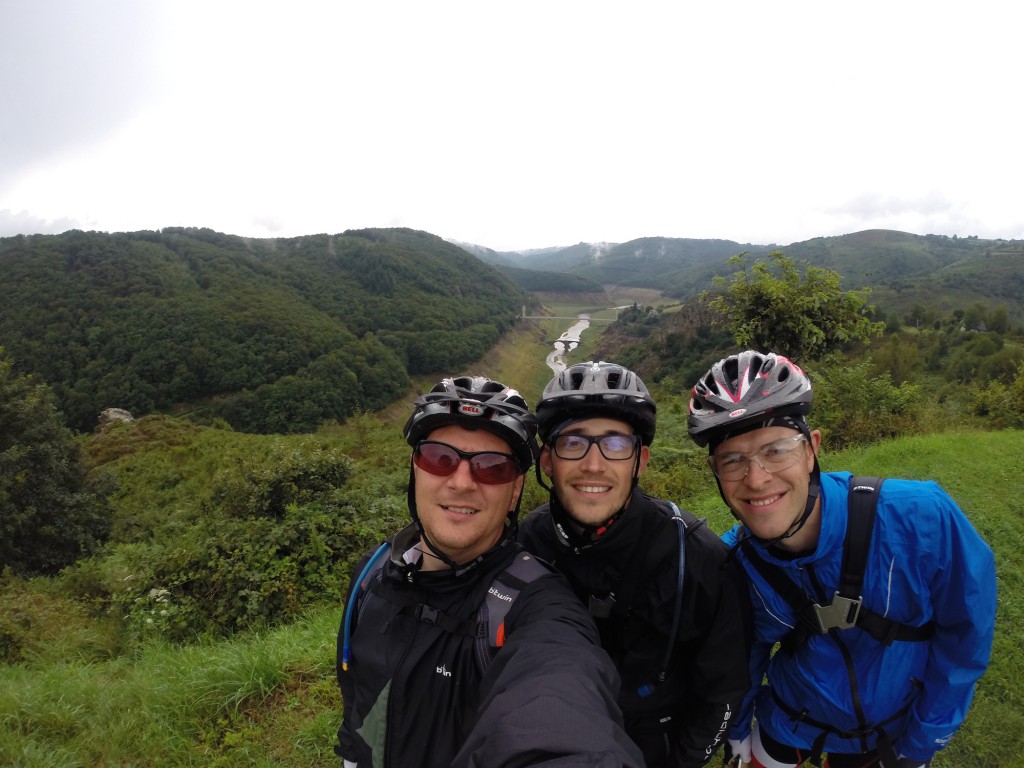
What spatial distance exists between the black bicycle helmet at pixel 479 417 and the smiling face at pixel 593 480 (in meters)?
0.20

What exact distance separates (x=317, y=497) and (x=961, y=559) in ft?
28.3

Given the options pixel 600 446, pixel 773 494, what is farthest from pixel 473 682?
pixel 773 494

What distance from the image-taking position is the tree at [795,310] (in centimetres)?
920

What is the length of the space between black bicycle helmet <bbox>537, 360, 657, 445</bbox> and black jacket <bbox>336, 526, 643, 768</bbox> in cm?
73

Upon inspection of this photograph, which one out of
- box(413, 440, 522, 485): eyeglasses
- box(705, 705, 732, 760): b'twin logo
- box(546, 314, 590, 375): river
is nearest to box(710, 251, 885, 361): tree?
box(705, 705, 732, 760): b'twin logo

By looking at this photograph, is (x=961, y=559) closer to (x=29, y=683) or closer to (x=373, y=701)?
(x=373, y=701)

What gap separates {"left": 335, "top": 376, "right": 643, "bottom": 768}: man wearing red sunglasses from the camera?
1.40 metres

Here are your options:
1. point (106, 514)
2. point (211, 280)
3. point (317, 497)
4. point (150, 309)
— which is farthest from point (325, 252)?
point (317, 497)

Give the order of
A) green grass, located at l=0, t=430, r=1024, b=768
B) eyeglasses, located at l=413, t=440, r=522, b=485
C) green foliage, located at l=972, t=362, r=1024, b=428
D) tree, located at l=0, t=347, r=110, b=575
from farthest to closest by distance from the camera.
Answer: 1. tree, located at l=0, t=347, r=110, b=575
2. green foliage, located at l=972, t=362, r=1024, b=428
3. green grass, located at l=0, t=430, r=1024, b=768
4. eyeglasses, located at l=413, t=440, r=522, b=485

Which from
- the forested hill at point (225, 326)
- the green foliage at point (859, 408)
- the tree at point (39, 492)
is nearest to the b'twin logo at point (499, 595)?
the green foliage at point (859, 408)

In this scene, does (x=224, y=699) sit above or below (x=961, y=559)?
below

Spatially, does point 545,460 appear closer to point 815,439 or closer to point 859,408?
point 815,439

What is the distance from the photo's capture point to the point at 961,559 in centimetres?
197

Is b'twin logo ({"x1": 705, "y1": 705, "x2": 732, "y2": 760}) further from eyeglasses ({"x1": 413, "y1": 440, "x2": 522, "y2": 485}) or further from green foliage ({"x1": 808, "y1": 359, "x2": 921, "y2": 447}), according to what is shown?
green foliage ({"x1": 808, "y1": 359, "x2": 921, "y2": 447})
